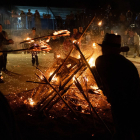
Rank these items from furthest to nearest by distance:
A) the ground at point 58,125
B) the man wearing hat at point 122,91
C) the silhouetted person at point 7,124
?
the ground at point 58,125 → the man wearing hat at point 122,91 → the silhouetted person at point 7,124

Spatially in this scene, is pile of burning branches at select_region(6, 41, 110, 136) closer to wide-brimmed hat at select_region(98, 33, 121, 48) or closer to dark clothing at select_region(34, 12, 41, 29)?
wide-brimmed hat at select_region(98, 33, 121, 48)

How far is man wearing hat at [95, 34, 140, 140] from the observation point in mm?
2150

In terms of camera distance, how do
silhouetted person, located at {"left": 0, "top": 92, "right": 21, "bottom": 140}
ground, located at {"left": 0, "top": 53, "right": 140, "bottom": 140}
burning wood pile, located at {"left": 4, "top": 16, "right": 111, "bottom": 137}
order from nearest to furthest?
1. silhouetted person, located at {"left": 0, "top": 92, "right": 21, "bottom": 140}
2. ground, located at {"left": 0, "top": 53, "right": 140, "bottom": 140}
3. burning wood pile, located at {"left": 4, "top": 16, "right": 111, "bottom": 137}

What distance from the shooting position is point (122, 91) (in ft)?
A: 7.09

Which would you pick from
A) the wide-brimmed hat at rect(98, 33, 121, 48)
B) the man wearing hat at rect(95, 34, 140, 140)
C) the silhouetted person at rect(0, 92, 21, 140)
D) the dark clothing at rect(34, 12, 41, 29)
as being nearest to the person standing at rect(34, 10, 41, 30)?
the dark clothing at rect(34, 12, 41, 29)

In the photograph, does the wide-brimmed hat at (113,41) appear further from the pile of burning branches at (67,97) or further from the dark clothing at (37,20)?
the dark clothing at (37,20)

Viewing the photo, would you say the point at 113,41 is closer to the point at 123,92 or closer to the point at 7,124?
the point at 123,92

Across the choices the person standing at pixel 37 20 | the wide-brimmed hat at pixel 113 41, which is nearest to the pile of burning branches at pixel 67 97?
the wide-brimmed hat at pixel 113 41

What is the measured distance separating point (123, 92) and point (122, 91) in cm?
2

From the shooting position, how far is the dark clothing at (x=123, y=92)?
215cm

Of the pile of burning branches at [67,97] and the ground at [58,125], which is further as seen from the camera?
the pile of burning branches at [67,97]

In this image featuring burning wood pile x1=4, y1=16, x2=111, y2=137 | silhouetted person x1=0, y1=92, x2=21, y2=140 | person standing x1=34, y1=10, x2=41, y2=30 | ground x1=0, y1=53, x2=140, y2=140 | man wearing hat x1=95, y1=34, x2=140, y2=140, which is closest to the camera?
silhouetted person x1=0, y1=92, x2=21, y2=140

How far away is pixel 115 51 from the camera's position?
2408 millimetres

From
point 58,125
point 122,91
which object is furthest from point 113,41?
point 58,125
